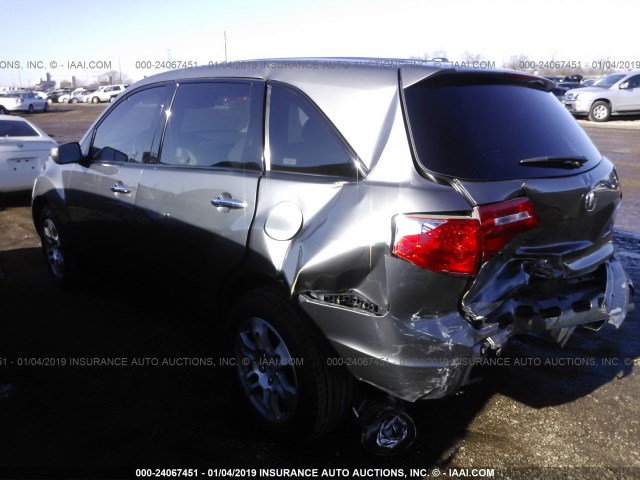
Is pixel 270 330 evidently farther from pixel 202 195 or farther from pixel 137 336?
pixel 137 336

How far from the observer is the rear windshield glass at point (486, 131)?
2510mm

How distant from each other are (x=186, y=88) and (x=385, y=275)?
6.63 ft

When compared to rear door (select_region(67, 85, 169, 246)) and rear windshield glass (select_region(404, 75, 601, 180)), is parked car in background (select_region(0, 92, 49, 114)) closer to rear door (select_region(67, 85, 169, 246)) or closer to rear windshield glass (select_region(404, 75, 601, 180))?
rear door (select_region(67, 85, 169, 246))

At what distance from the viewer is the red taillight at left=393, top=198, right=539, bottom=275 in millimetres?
2344

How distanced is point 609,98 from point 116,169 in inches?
857

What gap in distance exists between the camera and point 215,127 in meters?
3.39

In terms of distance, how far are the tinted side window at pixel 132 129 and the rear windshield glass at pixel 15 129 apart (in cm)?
533

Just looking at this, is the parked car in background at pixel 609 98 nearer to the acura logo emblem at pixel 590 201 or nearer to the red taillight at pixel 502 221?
the acura logo emblem at pixel 590 201

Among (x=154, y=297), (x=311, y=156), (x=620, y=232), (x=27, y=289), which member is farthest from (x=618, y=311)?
(x=27, y=289)

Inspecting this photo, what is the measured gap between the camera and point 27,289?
5.14 meters

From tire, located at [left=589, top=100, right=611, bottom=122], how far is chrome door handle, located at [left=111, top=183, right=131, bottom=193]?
21937mm

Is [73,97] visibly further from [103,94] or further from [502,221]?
[502,221]

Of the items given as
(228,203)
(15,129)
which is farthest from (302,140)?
(15,129)

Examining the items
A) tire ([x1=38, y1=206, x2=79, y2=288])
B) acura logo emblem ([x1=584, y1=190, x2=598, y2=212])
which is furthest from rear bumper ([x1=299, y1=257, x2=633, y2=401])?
tire ([x1=38, y1=206, x2=79, y2=288])
